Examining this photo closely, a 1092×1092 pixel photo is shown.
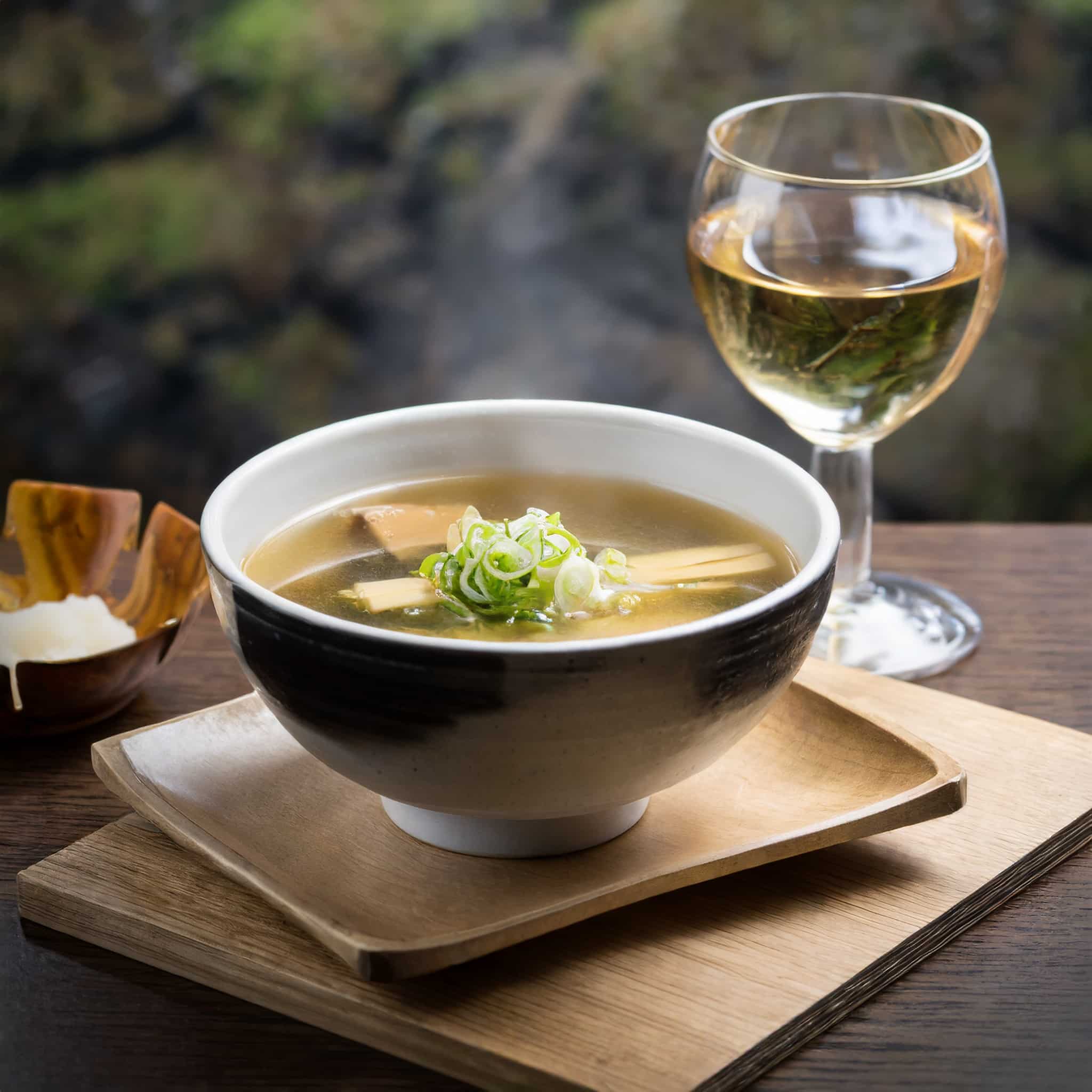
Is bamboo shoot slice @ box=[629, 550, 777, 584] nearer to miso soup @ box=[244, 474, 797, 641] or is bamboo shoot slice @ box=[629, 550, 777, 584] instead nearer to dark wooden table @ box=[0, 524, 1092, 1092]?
miso soup @ box=[244, 474, 797, 641]

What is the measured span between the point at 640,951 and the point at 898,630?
499 mm

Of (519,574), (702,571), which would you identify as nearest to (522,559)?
(519,574)

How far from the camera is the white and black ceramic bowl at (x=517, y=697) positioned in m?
0.65

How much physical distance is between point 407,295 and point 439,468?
2.25 m

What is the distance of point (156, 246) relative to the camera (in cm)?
307

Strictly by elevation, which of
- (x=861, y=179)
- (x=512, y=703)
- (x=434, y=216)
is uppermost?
(x=861, y=179)

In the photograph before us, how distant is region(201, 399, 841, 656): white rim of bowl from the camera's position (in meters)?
0.65

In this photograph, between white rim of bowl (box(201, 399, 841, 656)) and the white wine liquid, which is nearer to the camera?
white rim of bowl (box(201, 399, 841, 656))

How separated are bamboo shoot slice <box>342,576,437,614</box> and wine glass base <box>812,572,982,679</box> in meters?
0.36

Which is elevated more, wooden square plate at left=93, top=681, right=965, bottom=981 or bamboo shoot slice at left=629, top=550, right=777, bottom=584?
bamboo shoot slice at left=629, top=550, right=777, bottom=584

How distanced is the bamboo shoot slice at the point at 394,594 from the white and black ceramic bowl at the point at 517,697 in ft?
0.25

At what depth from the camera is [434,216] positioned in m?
3.12

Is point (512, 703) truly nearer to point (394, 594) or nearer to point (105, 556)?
point (394, 594)

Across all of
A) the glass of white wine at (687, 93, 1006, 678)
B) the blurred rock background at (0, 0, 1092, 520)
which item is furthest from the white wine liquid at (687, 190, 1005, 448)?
the blurred rock background at (0, 0, 1092, 520)
